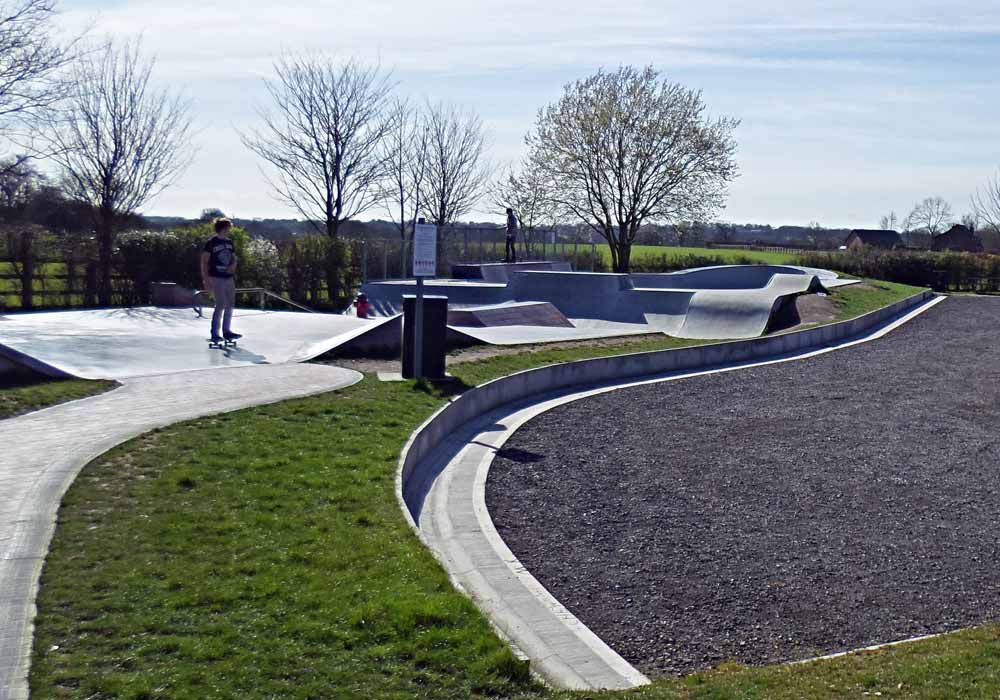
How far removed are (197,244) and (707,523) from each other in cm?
1931

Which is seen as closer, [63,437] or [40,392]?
[63,437]

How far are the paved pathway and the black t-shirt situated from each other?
69.1 inches

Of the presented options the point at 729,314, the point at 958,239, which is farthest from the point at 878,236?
the point at 729,314

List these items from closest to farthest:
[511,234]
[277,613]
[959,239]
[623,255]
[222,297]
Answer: [277,613] → [222,297] → [511,234] → [623,255] → [959,239]

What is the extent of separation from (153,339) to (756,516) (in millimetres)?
10034

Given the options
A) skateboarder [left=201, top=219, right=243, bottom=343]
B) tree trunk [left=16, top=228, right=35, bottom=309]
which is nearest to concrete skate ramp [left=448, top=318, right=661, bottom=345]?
skateboarder [left=201, top=219, right=243, bottom=343]

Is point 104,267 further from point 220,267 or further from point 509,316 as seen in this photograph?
point 220,267

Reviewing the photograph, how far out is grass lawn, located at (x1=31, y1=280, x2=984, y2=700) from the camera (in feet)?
14.1

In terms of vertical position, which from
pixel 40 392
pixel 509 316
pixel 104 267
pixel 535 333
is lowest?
pixel 40 392

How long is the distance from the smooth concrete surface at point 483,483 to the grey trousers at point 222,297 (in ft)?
14.0

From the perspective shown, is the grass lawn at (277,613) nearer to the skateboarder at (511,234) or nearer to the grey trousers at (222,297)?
the grey trousers at (222,297)

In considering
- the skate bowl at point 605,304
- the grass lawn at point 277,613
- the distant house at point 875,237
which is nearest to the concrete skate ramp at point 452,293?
the skate bowl at point 605,304

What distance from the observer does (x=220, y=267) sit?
529 inches

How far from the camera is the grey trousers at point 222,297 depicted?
13617 mm
